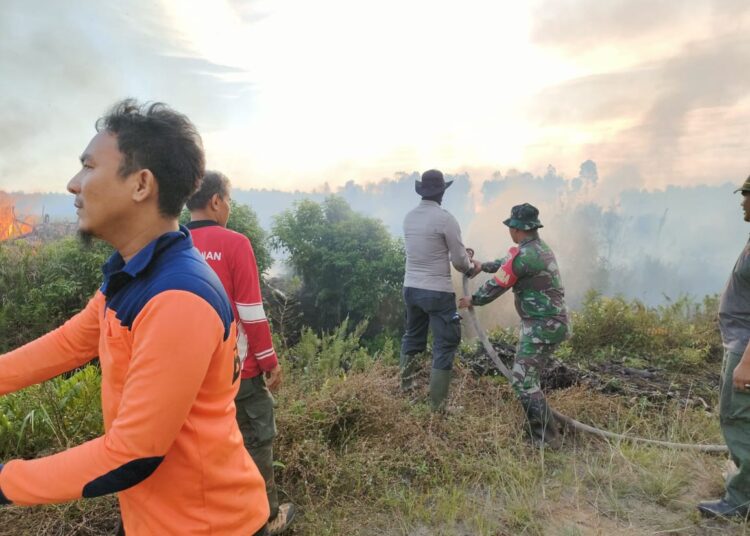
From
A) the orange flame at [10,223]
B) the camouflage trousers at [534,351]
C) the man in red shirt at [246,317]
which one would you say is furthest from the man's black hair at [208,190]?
the orange flame at [10,223]

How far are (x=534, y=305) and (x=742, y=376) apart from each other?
161 centimetres

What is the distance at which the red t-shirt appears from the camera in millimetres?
2668

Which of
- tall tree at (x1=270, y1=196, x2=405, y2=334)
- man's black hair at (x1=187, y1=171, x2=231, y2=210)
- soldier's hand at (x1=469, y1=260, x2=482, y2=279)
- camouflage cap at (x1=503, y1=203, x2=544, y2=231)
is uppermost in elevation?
man's black hair at (x1=187, y1=171, x2=231, y2=210)

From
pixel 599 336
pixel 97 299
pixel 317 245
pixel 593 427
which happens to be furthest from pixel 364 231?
pixel 97 299

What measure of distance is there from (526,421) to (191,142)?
12.6 feet

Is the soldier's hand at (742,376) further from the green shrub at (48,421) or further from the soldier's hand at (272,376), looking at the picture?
the green shrub at (48,421)

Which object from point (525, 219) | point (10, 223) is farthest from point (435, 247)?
point (10, 223)

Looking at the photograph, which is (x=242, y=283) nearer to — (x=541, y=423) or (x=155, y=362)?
(x=155, y=362)

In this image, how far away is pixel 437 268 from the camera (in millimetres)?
4766

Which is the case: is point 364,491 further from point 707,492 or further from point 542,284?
point 707,492

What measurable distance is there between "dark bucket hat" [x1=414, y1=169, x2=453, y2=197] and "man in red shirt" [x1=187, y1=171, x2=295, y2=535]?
2350 mm

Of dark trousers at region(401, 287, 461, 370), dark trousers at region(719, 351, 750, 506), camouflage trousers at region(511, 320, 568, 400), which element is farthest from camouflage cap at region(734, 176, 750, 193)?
dark trousers at region(401, 287, 461, 370)

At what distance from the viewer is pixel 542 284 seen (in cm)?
424

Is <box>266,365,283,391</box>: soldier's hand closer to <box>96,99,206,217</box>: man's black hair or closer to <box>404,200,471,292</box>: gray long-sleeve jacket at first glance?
<box>96,99,206,217</box>: man's black hair
